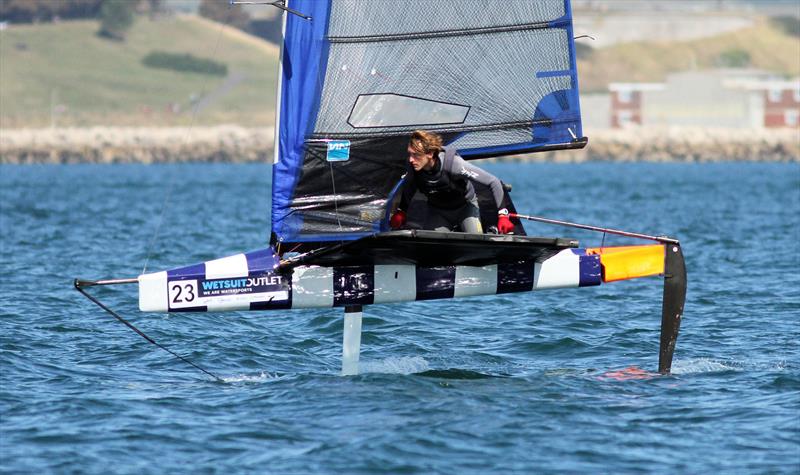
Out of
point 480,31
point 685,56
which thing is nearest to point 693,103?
point 685,56

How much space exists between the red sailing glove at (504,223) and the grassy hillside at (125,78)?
291 feet

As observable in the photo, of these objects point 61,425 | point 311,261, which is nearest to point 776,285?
point 311,261

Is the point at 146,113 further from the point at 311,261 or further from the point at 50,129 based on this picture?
the point at 311,261

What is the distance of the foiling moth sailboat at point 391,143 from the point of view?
9781 mm

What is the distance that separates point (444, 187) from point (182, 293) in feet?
7.14

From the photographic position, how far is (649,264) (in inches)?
391

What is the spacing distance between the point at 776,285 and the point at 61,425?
10.8m

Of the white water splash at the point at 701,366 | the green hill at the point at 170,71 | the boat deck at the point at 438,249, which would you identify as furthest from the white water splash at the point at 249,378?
the green hill at the point at 170,71

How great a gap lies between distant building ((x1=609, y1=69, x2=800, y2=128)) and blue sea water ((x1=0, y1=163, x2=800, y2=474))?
7771cm

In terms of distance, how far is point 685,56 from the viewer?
5320 inches

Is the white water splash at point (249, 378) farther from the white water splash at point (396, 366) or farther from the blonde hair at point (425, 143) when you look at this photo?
the blonde hair at point (425, 143)

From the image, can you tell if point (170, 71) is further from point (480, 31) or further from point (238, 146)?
point (480, 31)

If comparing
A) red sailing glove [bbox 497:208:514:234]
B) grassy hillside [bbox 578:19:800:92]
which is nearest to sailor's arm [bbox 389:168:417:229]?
red sailing glove [bbox 497:208:514:234]

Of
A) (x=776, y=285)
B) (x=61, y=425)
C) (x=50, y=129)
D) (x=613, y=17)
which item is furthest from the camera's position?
(x=613, y=17)
